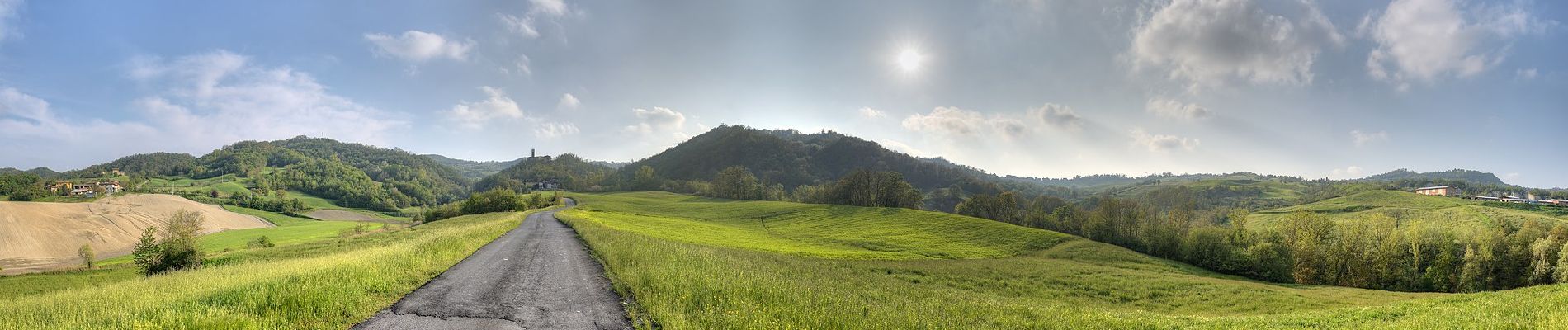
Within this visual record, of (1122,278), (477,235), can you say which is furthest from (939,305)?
(1122,278)

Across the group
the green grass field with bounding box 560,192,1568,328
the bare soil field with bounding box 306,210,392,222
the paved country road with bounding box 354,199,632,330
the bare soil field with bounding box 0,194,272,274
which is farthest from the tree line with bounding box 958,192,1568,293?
the bare soil field with bounding box 306,210,392,222

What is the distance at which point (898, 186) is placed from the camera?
4395 inches

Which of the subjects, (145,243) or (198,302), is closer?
(198,302)

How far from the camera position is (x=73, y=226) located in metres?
98.4

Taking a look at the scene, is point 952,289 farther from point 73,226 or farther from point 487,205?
point 73,226

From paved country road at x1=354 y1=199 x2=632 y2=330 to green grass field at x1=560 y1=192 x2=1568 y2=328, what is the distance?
96 centimetres

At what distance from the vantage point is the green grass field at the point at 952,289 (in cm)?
1107

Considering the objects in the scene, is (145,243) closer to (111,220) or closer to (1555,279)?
(1555,279)

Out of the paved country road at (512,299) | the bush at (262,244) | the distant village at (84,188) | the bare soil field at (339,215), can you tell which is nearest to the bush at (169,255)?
the paved country road at (512,299)

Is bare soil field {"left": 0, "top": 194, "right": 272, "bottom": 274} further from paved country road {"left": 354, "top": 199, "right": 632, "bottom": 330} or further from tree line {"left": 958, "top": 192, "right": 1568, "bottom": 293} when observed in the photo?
tree line {"left": 958, "top": 192, "right": 1568, "bottom": 293}

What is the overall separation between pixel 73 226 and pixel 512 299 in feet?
499

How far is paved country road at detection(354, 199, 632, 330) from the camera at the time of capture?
36.7 feet

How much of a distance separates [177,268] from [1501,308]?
164ft

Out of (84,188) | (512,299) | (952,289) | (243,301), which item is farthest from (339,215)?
(512,299)
